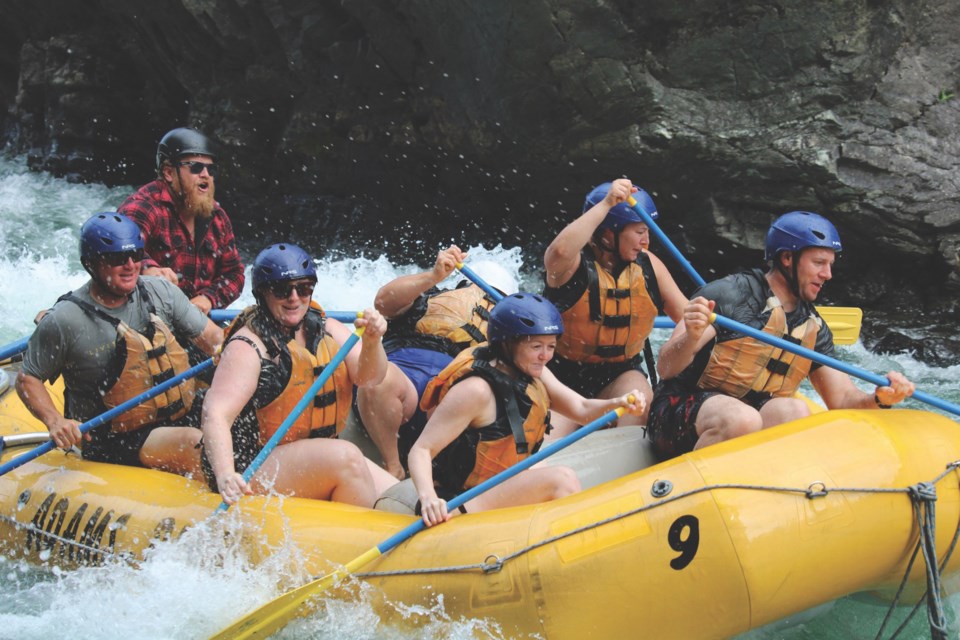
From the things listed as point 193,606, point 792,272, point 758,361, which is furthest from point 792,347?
point 193,606

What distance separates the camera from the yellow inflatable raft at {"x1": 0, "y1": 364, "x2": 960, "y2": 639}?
3.27 meters

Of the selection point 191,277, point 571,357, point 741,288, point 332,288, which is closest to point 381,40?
point 332,288

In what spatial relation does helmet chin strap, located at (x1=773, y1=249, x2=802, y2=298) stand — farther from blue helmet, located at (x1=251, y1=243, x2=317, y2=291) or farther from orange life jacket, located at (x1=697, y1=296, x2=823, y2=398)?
blue helmet, located at (x1=251, y1=243, x2=317, y2=291)

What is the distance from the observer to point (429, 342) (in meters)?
4.77

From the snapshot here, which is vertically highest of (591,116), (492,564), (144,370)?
(591,116)

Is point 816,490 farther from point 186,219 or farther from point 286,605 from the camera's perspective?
point 186,219

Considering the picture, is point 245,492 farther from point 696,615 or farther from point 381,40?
point 381,40

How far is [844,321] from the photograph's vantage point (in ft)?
17.5

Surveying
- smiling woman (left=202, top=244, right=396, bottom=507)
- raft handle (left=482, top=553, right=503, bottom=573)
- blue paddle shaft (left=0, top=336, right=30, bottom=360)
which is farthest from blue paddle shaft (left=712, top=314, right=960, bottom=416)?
blue paddle shaft (left=0, top=336, right=30, bottom=360)

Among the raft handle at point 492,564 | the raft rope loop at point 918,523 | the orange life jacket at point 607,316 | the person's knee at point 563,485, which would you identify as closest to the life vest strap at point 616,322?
the orange life jacket at point 607,316

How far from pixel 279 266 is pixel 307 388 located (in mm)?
466

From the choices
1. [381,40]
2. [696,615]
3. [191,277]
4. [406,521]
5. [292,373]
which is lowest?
[696,615]

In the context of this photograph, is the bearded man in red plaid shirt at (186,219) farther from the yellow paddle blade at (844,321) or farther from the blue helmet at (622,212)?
the yellow paddle blade at (844,321)

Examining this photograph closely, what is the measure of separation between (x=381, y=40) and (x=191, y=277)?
476cm
